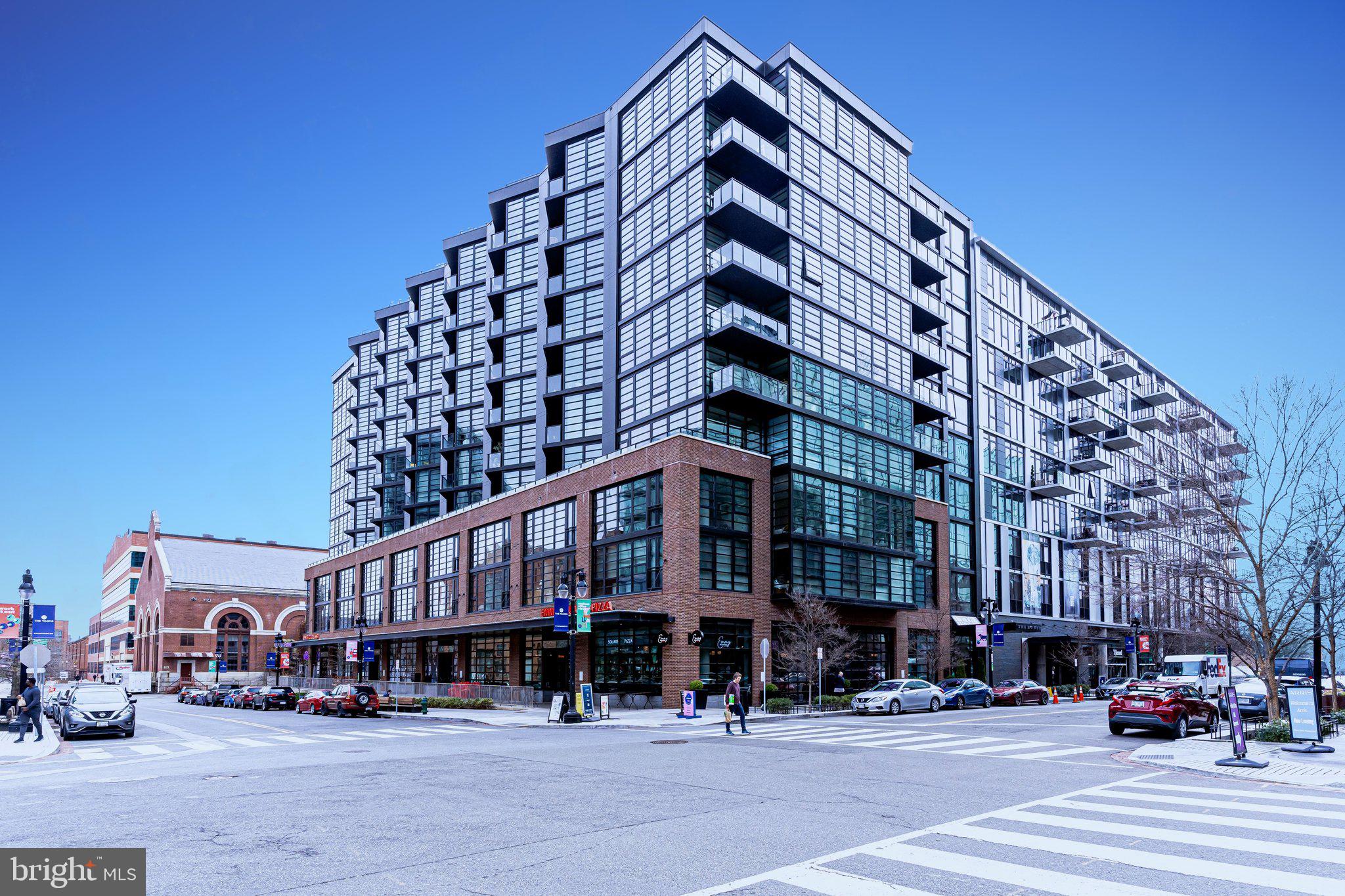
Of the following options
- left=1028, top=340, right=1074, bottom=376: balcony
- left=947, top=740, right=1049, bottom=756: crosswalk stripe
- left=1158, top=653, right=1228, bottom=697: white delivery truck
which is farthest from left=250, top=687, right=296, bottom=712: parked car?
left=1028, top=340, right=1074, bottom=376: balcony

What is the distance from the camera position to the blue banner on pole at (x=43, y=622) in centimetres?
3234

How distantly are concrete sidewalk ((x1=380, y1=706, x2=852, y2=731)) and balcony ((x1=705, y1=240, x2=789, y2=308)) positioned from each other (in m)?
19.9

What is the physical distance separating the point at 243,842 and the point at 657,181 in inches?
1741

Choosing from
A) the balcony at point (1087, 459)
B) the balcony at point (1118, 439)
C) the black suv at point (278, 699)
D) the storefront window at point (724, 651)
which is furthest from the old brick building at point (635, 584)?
the balcony at point (1118, 439)

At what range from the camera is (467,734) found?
89.8ft

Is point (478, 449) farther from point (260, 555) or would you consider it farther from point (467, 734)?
point (260, 555)

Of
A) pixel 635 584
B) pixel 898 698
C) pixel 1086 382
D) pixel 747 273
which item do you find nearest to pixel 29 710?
pixel 635 584

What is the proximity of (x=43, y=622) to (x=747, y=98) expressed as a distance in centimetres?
3718

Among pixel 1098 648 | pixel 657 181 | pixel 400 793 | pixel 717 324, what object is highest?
pixel 657 181

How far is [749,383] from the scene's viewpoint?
43594 millimetres

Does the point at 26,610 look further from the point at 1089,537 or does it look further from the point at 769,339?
the point at 1089,537

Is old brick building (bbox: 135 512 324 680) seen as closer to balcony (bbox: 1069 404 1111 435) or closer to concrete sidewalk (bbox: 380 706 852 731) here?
concrete sidewalk (bbox: 380 706 852 731)

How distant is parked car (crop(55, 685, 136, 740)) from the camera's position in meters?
28.1

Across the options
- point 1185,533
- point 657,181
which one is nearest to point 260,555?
point 657,181
